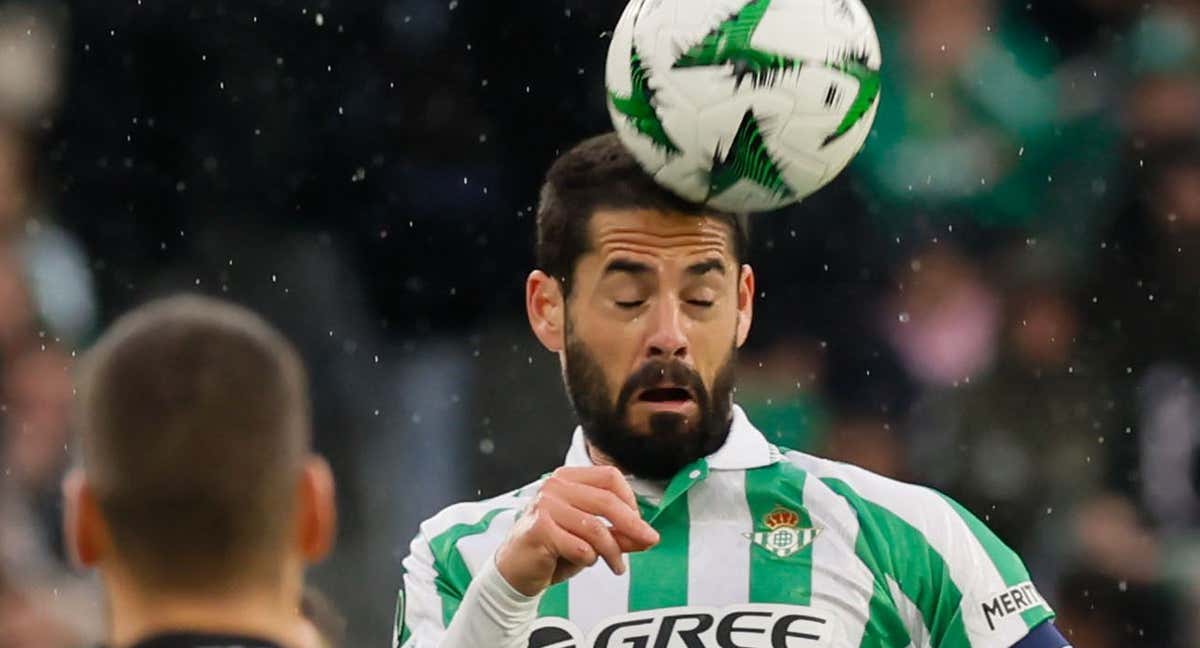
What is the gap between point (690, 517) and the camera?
4504mm

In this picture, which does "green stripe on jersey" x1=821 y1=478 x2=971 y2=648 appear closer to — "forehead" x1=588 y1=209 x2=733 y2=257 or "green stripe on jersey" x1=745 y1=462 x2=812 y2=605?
"green stripe on jersey" x1=745 y1=462 x2=812 y2=605

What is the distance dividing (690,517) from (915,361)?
356 cm

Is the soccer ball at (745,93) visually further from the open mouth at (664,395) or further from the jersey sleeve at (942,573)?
the jersey sleeve at (942,573)

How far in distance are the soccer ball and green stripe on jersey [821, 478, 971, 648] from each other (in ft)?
2.06

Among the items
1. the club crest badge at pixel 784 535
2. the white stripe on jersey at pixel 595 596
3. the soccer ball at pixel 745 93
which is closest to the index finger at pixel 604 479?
the white stripe on jersey at pixel 595 596

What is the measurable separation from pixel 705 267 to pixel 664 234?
0.10 meters

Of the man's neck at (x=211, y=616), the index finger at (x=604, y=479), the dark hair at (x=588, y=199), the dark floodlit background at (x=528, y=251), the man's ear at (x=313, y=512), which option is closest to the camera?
the man's neck at (x=211, y=616)

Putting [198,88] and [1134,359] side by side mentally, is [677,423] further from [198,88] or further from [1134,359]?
[198,88]

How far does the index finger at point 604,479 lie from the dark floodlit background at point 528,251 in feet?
11.8

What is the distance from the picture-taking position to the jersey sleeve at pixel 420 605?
4.43 metres

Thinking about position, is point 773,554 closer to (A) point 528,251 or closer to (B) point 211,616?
(B) point 211,616

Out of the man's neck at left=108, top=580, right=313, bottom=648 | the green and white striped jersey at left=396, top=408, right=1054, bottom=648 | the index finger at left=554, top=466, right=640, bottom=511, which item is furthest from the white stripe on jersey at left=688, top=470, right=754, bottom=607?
the man's neck at left=108, top=580, right=313, bottom=648

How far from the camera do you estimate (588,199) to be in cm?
458

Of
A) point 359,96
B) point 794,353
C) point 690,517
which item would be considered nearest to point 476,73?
point 359,96
